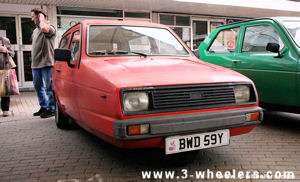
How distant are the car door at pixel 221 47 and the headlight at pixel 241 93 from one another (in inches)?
89.3

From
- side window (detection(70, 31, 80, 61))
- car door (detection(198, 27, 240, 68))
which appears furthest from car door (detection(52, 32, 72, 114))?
car door (detection(198, 27, 240, 68))

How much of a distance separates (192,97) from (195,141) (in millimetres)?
410

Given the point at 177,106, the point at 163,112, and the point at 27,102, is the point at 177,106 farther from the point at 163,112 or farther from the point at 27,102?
the point at 27,102

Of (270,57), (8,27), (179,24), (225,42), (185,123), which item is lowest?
(185,123)

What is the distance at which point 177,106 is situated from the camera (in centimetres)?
248

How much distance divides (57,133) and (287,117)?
4300 millimetres

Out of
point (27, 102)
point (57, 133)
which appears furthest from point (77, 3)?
point (57, 133)

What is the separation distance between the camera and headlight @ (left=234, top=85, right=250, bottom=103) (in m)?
2.81

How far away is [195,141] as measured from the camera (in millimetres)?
2568

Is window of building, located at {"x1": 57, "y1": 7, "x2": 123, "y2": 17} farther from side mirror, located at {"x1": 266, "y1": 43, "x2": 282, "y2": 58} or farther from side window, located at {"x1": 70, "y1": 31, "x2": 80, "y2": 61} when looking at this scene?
side mirror, located at {"x1": 266, "y1": 43, "x2": 282, "y2": 58}

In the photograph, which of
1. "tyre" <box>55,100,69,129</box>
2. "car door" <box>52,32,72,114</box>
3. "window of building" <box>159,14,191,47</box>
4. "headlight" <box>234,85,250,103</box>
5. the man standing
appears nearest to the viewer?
"headlight" <box>234,85,250,103</box>

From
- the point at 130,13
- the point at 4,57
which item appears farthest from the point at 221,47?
the point at 130,13

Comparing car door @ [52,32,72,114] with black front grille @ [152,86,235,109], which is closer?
black front grille @ [152,86,235,109]

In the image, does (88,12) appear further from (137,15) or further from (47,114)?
(47,114)
